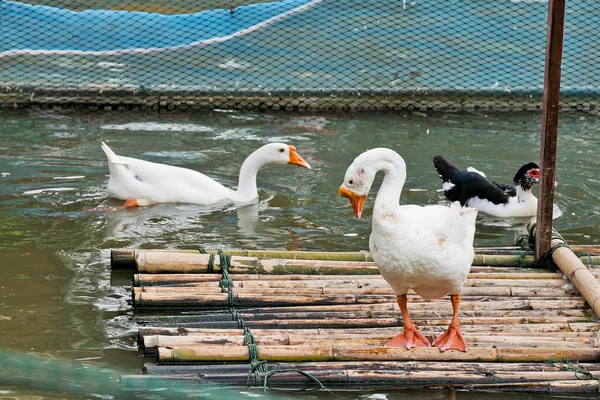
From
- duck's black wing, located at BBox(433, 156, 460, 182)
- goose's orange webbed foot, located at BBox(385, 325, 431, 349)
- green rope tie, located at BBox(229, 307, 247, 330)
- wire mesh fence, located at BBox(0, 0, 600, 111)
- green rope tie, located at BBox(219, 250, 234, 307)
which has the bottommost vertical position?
green rope tie, located at BBox(229, 307, 247, 330)

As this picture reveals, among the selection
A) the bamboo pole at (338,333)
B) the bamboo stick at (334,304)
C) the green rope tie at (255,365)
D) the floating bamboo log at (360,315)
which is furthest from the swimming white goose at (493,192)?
the green rope tie at (255,365)

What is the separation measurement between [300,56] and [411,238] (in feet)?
25.8

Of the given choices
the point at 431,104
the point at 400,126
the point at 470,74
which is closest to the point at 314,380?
the point at 400,126

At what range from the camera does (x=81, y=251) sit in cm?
691

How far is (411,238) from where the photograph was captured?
4613 millimetres

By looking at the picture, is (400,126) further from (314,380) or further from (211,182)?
(314,380)

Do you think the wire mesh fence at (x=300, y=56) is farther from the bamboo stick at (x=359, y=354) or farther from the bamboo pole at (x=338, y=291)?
the bamboo stick at (x=359, y=354)

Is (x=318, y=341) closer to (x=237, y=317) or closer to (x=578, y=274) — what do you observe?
(x=237, y=317)

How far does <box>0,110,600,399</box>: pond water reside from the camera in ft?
18.7

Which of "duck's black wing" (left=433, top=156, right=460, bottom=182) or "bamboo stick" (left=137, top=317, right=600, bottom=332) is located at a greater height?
"duck's black wing" (left=433, top=156, right=460, bottom=182)

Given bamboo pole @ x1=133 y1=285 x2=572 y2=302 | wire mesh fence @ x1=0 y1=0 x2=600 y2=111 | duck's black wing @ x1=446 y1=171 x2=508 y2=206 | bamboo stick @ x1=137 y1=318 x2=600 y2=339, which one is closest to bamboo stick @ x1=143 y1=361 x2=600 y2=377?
bamboo stick @ x1=137 y1=318 x2=600 y2=339

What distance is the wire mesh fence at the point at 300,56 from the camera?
11406mm

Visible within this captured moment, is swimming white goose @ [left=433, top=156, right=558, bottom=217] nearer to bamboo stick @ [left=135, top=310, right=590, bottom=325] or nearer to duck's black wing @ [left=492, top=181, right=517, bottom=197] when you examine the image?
duck's black wing @ [left=492, top=181, right=517, bottom=197]

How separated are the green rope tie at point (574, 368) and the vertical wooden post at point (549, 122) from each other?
1444 millimetres
